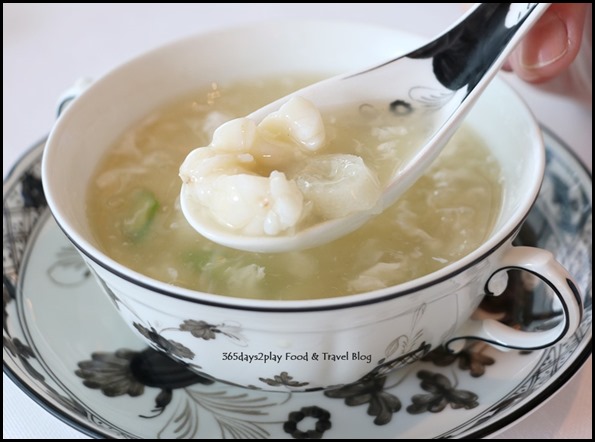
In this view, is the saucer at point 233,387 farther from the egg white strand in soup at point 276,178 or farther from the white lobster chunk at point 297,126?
the white lobster chunk at point 297,126

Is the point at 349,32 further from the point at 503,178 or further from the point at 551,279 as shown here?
the point at 551,279

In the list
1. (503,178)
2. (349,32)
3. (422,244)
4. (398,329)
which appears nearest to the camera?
(398,329)

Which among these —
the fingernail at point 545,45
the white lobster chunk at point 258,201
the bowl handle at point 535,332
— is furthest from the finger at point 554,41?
the white lobster chunk at point 258,201

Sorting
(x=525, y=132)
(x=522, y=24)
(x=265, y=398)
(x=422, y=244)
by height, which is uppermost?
(x=522, y=24)

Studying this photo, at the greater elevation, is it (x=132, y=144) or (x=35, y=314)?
(x=132, y=144)

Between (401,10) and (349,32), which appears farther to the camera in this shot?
(401,10)

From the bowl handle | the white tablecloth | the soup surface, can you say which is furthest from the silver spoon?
the white tablecloth

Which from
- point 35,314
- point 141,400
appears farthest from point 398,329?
point 35,314

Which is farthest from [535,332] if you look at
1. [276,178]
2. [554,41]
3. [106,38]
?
[106,38]
